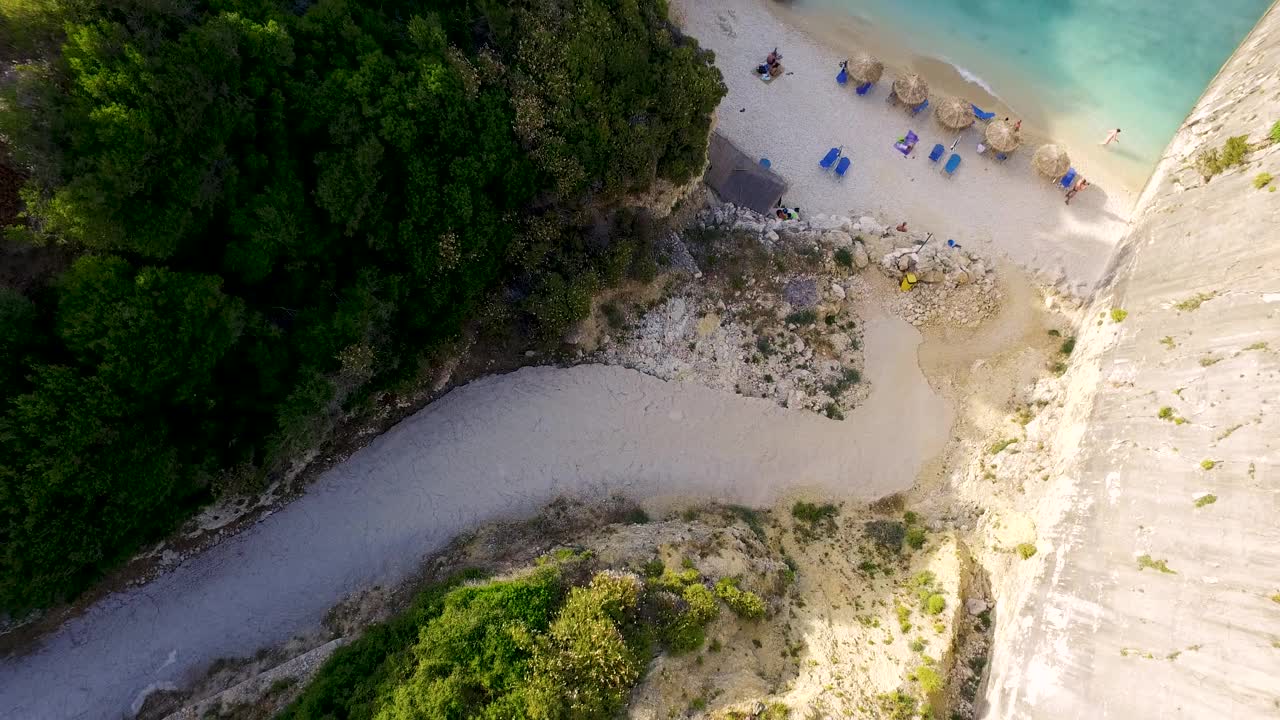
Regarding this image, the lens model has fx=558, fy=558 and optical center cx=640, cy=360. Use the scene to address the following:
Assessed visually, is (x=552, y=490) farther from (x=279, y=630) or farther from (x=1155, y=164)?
(x=1155, y=164)

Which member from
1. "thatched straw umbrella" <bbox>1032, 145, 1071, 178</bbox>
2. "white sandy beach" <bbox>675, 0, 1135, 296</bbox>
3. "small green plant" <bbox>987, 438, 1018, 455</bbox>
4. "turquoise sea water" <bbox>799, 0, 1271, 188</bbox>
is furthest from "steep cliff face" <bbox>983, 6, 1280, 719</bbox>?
"turquoise sea water" <bbox>799, 0, 1271, 188</bbox>

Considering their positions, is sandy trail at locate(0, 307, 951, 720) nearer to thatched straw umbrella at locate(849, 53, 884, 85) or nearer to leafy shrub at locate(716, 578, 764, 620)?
leafy shrub at locate(716, 578, 764, 620)

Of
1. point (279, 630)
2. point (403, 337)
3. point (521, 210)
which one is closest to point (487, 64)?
point (521, 210)

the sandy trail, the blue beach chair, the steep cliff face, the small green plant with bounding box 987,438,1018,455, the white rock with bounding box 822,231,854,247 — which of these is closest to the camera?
the steep cliff face

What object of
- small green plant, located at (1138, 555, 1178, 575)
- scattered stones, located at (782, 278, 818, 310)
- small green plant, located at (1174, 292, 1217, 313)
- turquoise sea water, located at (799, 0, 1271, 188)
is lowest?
small green plant, located at (1138, 555, 1178, 575)

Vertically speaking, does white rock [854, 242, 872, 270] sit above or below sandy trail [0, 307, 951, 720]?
above

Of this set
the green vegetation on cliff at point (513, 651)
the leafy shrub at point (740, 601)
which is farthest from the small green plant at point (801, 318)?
the green vegetation on cliff at point (513, 651)
